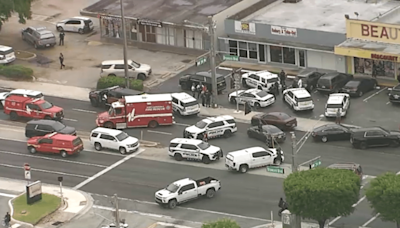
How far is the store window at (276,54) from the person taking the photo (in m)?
99.4

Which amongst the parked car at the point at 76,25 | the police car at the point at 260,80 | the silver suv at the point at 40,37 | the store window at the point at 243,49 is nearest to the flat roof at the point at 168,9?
the parked car at the point at 76,25

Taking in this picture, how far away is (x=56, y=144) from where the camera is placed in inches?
3182

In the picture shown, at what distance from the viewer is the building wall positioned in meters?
95.9

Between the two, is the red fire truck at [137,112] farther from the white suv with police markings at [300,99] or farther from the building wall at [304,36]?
the building wall at [304,36]

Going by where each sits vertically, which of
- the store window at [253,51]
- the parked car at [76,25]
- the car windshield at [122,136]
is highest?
the car windshield at [122,136]

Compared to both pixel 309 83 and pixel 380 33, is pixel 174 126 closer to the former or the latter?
pixel 309 83

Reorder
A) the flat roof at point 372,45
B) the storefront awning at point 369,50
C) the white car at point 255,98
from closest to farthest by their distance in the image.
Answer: the white car at point 255,98 < the storefront awning at point 369,50 < the flat roof at point 372,45

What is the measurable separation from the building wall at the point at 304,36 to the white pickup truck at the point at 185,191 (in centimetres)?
2749

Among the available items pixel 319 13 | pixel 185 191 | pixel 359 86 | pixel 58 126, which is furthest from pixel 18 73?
pixel 185 191

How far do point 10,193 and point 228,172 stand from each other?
593 inches

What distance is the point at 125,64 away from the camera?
93500 mm

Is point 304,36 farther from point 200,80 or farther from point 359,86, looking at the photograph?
point 200,80

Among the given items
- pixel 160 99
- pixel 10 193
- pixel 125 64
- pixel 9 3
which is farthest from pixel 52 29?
pixel 10 193

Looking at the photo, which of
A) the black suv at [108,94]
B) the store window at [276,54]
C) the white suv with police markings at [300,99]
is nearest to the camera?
the white suv with police markings at [300,99]
